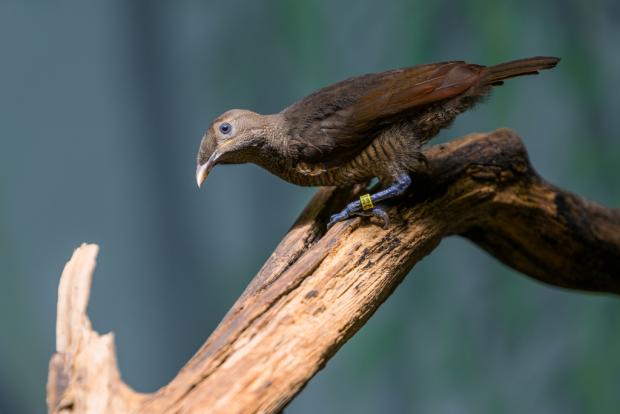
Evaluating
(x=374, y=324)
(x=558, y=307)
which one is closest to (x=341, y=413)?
(x=374, y=324)

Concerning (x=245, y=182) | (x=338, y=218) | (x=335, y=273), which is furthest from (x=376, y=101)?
(x=245, y=182)

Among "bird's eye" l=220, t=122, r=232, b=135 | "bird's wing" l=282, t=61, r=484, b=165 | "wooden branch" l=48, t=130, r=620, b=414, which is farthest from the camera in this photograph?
"bird's eye" l=220, t=122, r=232, b=135

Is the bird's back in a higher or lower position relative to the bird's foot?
higher

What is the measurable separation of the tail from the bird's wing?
0.06 meters

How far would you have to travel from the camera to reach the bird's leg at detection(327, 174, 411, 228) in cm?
297

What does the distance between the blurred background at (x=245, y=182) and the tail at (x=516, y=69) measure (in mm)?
1844

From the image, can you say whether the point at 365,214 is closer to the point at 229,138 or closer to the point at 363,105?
the point at 363,105

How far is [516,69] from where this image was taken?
2990 mm

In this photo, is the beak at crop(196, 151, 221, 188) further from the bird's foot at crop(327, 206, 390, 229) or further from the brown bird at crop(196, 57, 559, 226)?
the bird's foot at crop(327, 206, 390, 229)

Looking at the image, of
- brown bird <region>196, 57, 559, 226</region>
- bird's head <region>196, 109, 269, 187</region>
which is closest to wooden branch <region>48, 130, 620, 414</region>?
brown bird <region>196, 57, 559, 226</region>

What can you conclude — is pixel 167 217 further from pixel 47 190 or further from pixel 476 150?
pixel 476 150

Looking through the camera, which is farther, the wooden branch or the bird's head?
the bird's head

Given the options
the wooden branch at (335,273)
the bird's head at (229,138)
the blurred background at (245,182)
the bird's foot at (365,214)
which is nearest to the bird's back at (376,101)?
the bird's head at (229,138)

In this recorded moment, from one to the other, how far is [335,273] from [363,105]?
0.84m
